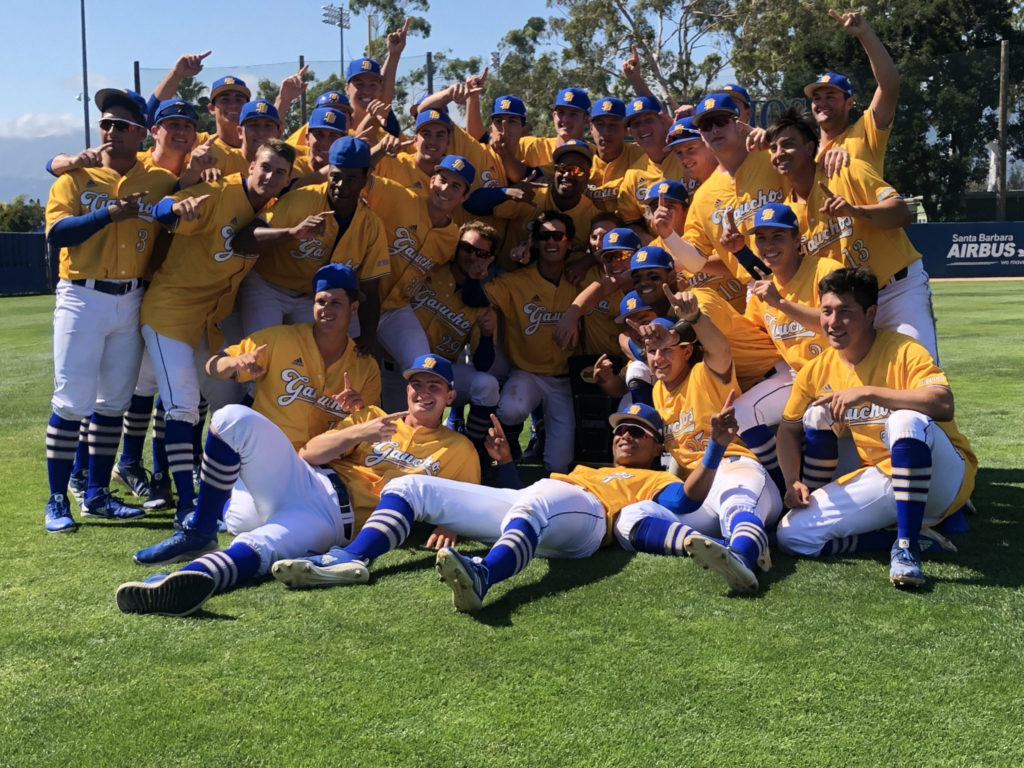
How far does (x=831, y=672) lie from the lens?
3045mm

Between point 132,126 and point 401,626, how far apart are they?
10.8 ft

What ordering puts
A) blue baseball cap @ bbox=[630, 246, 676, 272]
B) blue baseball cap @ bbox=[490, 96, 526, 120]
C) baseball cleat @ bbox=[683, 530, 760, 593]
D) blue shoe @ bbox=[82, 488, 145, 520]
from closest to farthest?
1. baseball cleat @ bbox=[683, 530, 760, 593]
2. blue shoe @ bbox=[82, 488, 145, 520]
3. blue baseball cap @ bbox=[630, 246, 676, 272]
4. blue baseball cap @ bbox=[490, 96, 526, 120]

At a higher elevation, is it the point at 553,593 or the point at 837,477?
the point at 837,477

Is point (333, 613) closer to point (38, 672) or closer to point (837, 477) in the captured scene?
point (38, 672)

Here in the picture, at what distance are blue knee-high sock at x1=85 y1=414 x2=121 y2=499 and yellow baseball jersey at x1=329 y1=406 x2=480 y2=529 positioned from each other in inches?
→ 59.3

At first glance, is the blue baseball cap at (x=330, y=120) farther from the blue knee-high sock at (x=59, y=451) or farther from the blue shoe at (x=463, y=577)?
the blue shoe at (x=463, y=577)

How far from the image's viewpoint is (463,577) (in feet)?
11.5

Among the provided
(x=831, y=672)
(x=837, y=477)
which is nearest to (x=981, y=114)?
(x=837, y=477)

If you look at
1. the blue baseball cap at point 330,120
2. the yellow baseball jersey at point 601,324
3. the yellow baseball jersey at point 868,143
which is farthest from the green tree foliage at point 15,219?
the yellow baseball jersey at point 868,143

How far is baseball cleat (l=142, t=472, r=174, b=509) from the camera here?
5.71m

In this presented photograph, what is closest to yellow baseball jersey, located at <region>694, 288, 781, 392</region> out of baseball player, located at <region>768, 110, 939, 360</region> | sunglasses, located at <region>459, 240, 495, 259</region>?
baseball player, located at <region>768, 110, 939, 360</region>

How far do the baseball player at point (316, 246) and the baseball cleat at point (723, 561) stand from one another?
2.38 metres

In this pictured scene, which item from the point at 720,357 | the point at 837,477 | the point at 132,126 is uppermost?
the point at 132,126

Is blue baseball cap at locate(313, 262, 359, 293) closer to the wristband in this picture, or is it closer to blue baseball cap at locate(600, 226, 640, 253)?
blue baseball cap at locate(600, 226, 640, 253)
